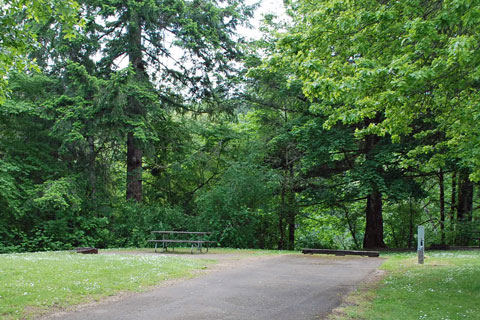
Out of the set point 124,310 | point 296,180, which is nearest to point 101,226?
point 296,180

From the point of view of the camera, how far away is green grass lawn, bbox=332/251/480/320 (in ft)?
21.0

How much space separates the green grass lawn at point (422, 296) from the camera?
6406mm

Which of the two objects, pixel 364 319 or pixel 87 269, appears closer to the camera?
pixel 364 319

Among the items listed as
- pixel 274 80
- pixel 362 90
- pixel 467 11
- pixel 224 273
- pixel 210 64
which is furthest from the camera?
pixel 210 64

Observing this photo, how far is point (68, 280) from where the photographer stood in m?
8.48

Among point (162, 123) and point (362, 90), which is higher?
point (162, 123)

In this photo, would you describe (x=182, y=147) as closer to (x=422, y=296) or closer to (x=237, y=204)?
(x=237, y=204)

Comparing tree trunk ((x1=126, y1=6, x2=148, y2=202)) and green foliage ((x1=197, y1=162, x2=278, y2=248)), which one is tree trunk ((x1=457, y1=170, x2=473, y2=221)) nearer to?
green foliage ((x1=197, y1=162, x2=278, y2=248))

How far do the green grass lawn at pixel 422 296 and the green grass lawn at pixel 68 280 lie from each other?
4.41 m

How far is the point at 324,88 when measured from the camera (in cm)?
811

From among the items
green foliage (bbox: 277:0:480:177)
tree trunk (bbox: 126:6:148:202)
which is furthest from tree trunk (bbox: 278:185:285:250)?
green foliage (bbox: 277:0:480:177)

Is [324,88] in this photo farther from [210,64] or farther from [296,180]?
[210,64]

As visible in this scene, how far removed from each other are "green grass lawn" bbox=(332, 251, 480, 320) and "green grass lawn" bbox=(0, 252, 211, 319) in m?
4.41

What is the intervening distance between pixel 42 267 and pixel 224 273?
4.48 m
